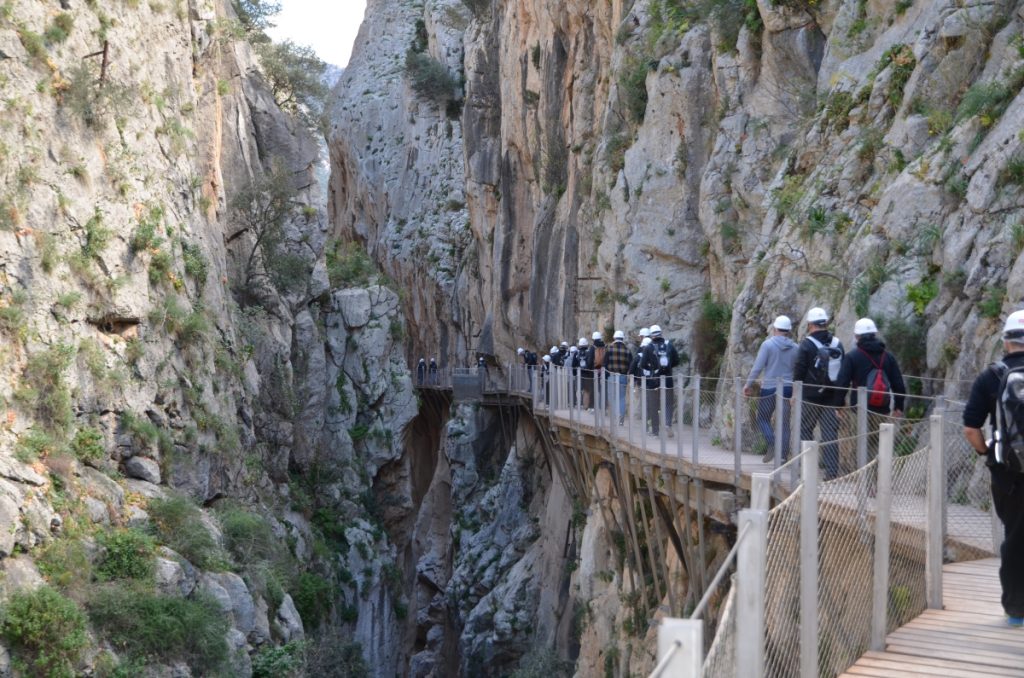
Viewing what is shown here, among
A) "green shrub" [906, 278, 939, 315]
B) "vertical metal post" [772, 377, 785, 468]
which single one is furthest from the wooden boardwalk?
"green shrub" [906, 278, 939, 315]

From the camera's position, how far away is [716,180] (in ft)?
70.1

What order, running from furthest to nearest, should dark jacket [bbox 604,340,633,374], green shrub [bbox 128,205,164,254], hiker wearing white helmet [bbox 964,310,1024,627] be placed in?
1. green shrub [bbox 128,205,164,254]
2. dark jacket [bbox 604,340,633,374]
3. hiker wearing white helmet [bbox 964,310,1024,627]

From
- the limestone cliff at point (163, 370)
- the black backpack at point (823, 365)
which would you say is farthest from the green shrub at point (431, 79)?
the black backpack at point (823, 365)

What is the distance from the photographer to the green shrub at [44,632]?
12.7 meters

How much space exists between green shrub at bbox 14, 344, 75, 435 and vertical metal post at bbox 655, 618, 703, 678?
14.9 meters

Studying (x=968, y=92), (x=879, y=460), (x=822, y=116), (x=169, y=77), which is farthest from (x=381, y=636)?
(x=879, y=460)

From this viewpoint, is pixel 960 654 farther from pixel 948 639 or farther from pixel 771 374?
pixel 771 374

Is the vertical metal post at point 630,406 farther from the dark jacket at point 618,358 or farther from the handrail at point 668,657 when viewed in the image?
the handrail at point 668,657

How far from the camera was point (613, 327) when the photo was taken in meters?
26.3

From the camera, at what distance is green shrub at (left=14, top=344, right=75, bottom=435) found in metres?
16.0

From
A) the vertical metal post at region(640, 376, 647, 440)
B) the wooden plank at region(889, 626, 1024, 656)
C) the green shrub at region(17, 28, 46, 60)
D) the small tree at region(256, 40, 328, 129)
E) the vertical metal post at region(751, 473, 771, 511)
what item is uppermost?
the small tree at region(256, 40, 328, 129)

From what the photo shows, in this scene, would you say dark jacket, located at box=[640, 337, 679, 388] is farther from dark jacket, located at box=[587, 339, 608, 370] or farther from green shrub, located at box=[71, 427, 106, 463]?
green shrub, located at box=[71, 427, 106, 463]

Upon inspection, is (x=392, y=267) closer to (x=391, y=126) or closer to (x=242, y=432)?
(x=391, y=126)

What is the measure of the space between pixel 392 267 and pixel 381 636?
2257 centimetres
